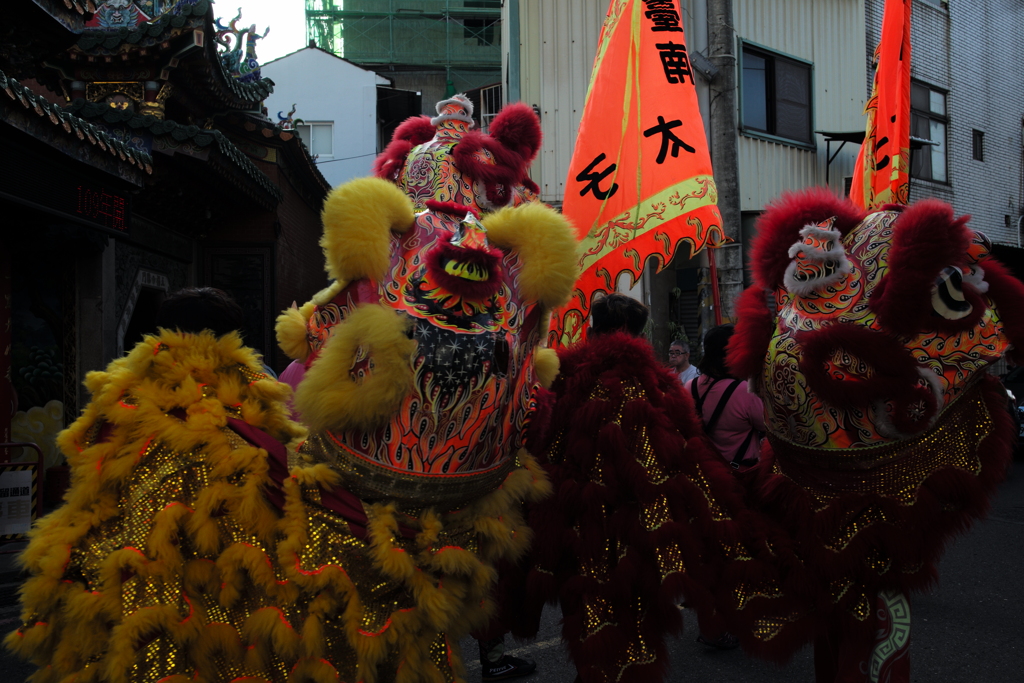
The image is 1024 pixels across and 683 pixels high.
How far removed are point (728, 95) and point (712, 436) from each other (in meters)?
5.41

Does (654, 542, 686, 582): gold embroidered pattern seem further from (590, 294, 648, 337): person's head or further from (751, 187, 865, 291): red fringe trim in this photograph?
(751, 187, 865, 291): red fringe trim

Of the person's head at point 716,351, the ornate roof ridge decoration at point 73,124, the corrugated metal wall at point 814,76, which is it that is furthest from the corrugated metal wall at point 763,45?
the person's head at point 716,351

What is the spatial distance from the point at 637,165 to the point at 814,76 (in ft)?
30.0

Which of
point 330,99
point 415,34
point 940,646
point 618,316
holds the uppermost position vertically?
point 415,34

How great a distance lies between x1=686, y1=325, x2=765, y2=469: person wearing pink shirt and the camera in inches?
139

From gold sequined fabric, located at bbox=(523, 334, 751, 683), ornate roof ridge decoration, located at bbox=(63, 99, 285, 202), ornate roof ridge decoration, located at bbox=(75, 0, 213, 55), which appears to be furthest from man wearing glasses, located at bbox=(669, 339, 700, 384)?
ornate roof ridge decoration, located at bbox=(75, 0, 213, 55)

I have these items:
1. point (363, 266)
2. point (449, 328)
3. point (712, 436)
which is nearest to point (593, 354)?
point (449, 328)

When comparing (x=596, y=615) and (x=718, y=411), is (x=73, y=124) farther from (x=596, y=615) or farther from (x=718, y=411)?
(x=596, y=615)

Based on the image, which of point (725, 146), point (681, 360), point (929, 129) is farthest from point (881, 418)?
point (929, 129)

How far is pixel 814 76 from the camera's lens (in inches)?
448

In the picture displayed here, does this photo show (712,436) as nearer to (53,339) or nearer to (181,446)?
(181,446)

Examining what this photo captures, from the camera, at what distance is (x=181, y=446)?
6.53ft

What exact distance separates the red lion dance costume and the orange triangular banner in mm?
1275

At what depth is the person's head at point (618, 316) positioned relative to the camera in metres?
2.78
